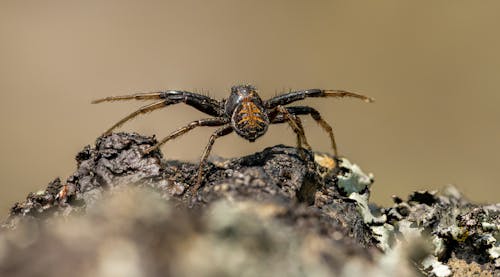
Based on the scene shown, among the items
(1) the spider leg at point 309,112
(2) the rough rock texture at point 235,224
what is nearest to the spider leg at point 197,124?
(1) the spider leg at point 309,112

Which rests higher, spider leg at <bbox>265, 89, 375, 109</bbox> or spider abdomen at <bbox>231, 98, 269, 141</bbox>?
spider leg at <bbox>265, 89, 375, 109</bbox>

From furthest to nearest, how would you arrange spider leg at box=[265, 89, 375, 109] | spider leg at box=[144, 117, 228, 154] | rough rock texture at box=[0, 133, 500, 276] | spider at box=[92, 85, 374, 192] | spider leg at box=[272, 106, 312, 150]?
1. spider leg at box=[265, 89, 375, 109]
2. spider at box=[92, 85, 374, 192]
3. spider leg at box=[144, 117, 228, 154]
4. spider leg at box=[272, 106, 312, 150]
5. rough rock texture at box=[0, 133, 500, 276]

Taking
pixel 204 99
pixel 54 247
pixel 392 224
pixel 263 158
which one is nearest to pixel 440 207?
pixel 392 224

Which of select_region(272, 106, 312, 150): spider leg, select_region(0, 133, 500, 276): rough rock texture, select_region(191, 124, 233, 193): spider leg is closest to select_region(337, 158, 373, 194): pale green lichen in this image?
select_region(0, 133, 500, 276): rough rock texture

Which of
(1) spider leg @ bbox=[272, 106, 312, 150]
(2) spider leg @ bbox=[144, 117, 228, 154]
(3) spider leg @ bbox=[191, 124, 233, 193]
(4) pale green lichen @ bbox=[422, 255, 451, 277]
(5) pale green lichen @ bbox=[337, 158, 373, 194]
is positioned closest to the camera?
(3) spider leg @ bbox=[191, 124, 233, 193]

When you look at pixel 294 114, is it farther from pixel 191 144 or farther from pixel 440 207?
pixel 191 144

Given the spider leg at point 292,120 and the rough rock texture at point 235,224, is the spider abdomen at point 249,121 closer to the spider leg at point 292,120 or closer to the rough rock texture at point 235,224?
the spider leg at point 292,120

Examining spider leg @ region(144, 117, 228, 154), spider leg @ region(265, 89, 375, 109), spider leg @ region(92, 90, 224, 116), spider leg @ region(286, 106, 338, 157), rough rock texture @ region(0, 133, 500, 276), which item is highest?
spider leg @ region(265, 89, 375, 109)

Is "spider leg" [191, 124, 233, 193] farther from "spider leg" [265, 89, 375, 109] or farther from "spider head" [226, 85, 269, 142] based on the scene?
"spider leg" [265, 89, 375, 109]
